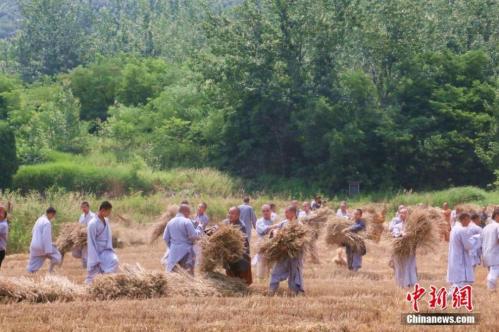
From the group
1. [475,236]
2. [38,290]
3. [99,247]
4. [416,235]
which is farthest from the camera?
[416,235]

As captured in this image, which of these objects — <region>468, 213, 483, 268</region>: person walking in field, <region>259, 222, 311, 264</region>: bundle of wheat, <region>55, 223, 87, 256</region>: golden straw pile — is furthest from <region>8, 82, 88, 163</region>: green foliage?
<region>259, 222, 311, 264</region>: bundle of wheat

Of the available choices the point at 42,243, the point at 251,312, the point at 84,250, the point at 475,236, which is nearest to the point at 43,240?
the point at 42,243

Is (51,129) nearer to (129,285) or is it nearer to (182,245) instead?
(182,245)

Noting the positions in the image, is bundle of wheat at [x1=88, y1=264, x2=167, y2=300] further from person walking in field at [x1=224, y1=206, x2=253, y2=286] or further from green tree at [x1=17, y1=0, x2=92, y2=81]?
green tree at [x1=17, y1=0, x2=92, y2=81]

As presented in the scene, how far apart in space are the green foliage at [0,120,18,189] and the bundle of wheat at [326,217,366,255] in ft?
87.5

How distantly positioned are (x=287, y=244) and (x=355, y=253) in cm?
625

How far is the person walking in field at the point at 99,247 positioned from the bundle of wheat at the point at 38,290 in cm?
89

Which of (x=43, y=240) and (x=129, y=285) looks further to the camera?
(x=43, y=240)

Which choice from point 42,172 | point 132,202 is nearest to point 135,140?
point 42,172

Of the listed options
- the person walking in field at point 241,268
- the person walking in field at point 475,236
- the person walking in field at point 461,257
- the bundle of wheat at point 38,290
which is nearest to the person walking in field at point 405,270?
the person walking in field at point 475,236

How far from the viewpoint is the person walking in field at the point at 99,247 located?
18.0m

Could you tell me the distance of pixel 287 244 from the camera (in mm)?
17656

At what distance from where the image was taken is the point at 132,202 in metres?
44.0

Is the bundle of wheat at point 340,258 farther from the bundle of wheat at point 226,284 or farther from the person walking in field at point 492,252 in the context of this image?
the bundle of wheat at point 226,284
